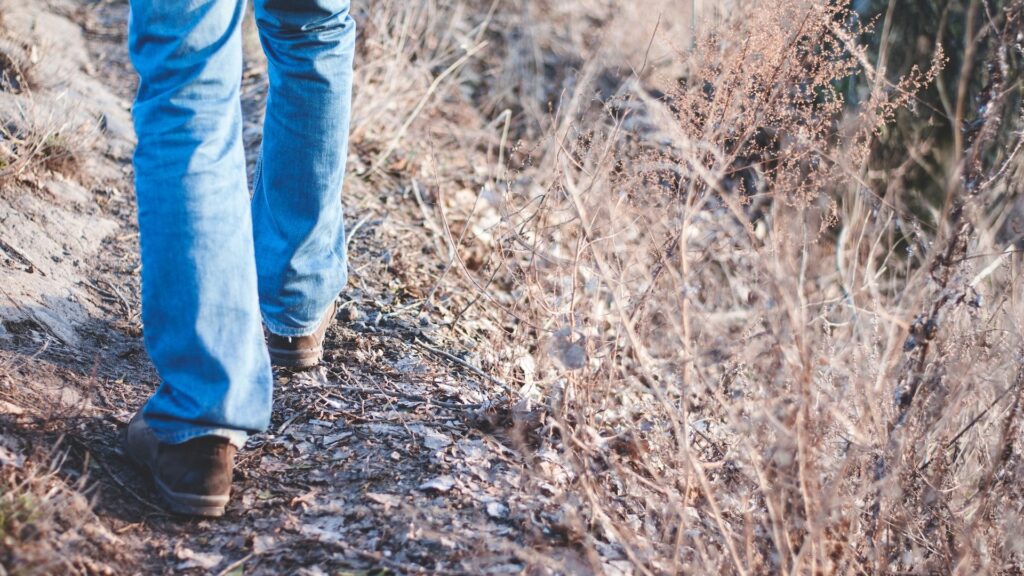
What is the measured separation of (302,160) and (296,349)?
540 mm

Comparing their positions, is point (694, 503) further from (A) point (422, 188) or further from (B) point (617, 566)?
(A) point (422, 188)

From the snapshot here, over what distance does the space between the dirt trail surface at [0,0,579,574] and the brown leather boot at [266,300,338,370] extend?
44mm

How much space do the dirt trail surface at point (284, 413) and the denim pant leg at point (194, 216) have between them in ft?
0.76

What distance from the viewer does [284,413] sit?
7.80 ft

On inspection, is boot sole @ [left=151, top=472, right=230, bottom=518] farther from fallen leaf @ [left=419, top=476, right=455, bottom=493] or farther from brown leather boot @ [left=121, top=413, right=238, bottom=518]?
fallen leaf @ [left=419, top=476, right=455, bottom=493]

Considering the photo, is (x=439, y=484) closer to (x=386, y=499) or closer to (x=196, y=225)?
(x=386, y=499)

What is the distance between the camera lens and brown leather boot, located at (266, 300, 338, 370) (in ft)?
8.14

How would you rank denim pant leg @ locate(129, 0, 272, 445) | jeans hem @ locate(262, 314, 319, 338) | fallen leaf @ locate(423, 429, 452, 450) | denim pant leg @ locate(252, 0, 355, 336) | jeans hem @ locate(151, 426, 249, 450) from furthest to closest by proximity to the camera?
jeans hem @ locate(262, 314, 319, 338) < fallen leaf @ locate(423, 429, 452, 450) < denim pant leg @ locate(252, 0, 355, 336) < jeans hem @ locate(151, 426, 249, 450) < denim pant leg @ locate(129, 0, 272, 445)

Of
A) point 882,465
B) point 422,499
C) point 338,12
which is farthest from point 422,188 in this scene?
point 882,465

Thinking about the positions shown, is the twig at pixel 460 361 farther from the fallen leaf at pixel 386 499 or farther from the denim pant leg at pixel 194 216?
the denim pant leg at pixel 194 216

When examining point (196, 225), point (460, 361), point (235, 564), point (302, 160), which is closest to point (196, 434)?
point (235, 564)

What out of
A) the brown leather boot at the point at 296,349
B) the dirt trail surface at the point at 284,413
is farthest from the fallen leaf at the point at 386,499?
the brown leather boot at the point at 296,349

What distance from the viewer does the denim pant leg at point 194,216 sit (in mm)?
1687

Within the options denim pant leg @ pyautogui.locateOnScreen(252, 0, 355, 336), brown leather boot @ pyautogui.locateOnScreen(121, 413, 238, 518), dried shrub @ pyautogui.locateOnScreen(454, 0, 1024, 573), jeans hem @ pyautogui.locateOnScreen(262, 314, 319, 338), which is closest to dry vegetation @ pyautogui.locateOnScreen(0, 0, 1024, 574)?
dried shrub @ pyautogui.locateOnScreen(454, 0, 1024, 573)
